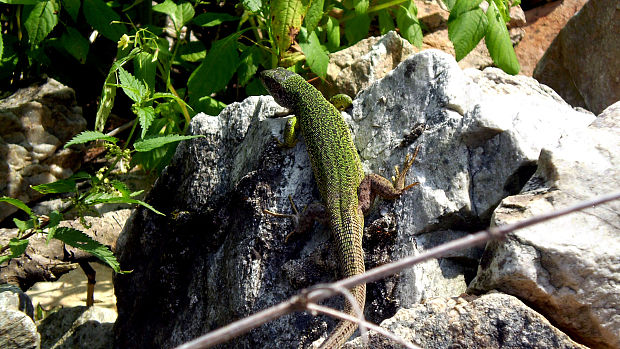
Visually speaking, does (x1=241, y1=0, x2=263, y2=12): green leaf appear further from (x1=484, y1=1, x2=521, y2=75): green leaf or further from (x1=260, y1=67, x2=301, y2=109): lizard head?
(x1=484, y1=1, x2=521, y2=75): green leaf

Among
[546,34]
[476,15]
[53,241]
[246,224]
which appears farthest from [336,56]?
[546,34]

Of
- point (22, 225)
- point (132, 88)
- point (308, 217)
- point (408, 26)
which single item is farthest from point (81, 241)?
point (408, 26)

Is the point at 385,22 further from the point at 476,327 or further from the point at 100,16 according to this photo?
the point at 476,327

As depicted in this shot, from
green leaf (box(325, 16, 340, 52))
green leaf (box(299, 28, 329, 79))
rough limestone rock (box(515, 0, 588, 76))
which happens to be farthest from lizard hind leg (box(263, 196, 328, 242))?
rough limestone rock (box(515, 0, 588, 76))

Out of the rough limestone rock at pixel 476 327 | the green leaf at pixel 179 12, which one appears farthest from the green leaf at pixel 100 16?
the rough limestone rock at pixel 476 327

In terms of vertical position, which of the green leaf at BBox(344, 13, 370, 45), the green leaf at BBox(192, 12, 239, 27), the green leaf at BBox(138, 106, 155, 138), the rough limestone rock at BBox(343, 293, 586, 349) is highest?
the green leaf at BBox(192, 12, 239, 27)

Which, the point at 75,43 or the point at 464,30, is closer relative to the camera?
the point at 464,30
